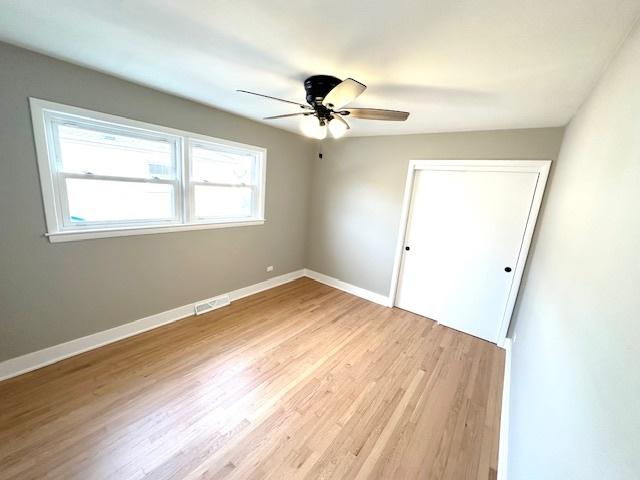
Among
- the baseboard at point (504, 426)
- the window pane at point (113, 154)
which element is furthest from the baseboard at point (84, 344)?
the baseboard at point (504, 426)

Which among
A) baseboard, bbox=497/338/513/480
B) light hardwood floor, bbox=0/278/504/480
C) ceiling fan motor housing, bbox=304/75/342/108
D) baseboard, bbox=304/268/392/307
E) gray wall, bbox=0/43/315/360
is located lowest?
light hardwood floor, bbox=0/278/504/480

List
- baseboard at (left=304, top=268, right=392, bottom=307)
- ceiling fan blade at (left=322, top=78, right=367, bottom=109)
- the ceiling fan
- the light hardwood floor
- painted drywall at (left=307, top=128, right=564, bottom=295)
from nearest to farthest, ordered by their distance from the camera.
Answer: ceiling fan blade at (left=322, top=78, right=367, bottom=109)
the light hardwood floor
the ceiling fan
painted drywall at (left=307, top=128, right=564, bottom=295)
baseboard at (left=304, top=268, right=392, bottom=307)

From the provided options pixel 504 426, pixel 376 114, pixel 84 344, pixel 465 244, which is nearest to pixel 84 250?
pixel 84 344

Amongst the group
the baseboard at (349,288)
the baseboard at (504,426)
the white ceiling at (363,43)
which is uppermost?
→ the white ceiling at (363,43)

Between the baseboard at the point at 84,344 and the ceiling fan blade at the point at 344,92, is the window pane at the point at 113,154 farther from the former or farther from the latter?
the ceiling fan blade at the point at 344,92

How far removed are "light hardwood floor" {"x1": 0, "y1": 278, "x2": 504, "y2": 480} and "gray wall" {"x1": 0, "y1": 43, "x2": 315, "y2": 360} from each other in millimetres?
362

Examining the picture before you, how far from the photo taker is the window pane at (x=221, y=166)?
2.79 meters

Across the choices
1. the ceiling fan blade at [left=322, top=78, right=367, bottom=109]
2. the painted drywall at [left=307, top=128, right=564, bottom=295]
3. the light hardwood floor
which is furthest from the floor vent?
the ceiling fan blade at [left=322, top=78, right=367, bottom=109]

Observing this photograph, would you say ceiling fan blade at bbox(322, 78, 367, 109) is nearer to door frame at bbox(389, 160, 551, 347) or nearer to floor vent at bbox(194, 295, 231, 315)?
door frame at bbox(389, 160, 551, 347)

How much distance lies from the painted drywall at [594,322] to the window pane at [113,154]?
10.4ft

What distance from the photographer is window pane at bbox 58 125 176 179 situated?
2014mm

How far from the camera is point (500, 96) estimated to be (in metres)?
1.79

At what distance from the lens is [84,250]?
6.98ft

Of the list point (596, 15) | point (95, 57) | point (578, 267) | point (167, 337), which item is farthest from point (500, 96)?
point (167, 337)
